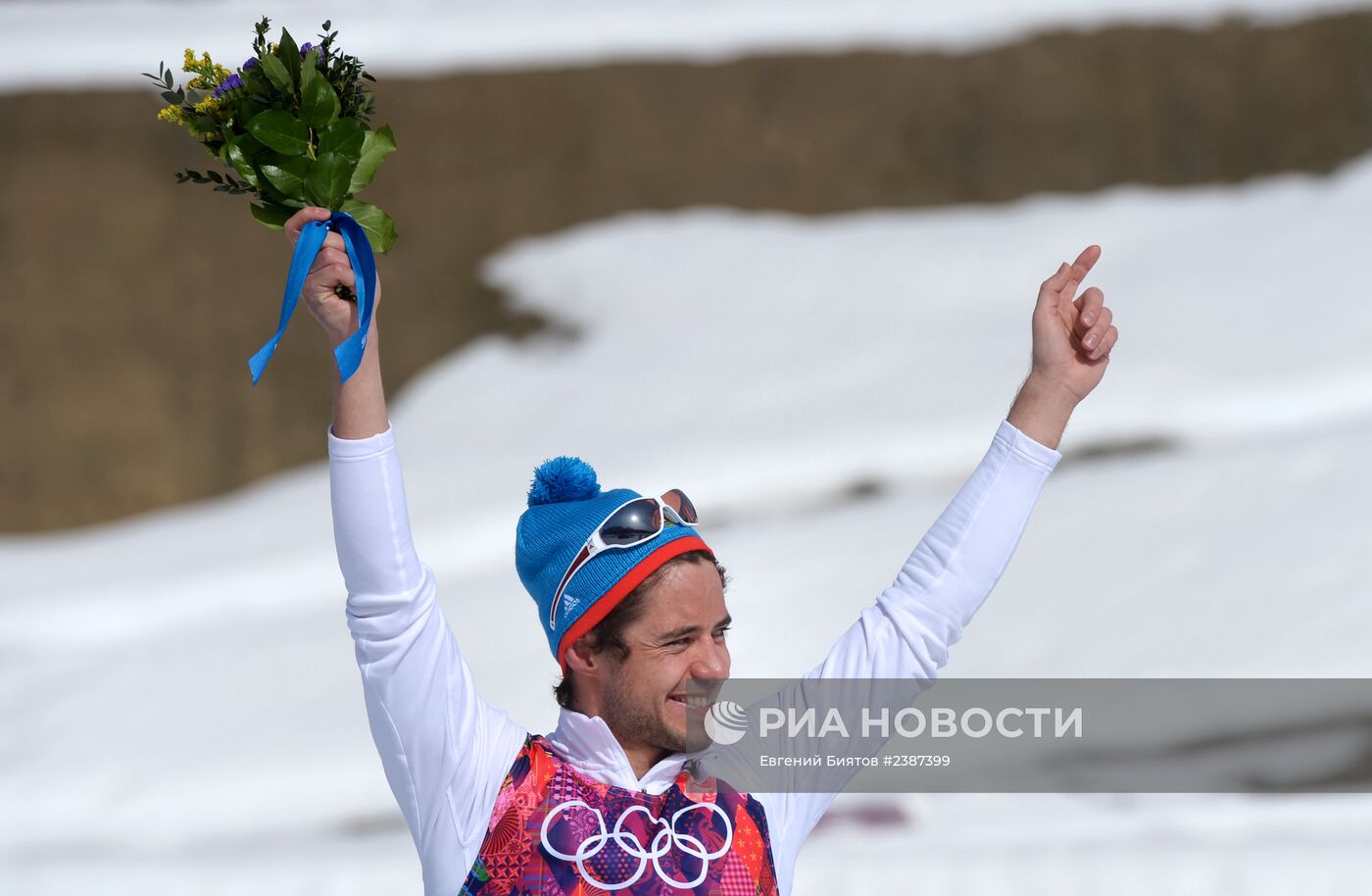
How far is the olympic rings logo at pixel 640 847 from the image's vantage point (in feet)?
3.75

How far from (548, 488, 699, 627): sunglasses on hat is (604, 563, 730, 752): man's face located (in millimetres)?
37

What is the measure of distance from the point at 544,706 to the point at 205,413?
7.84 feet

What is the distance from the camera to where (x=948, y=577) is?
1.25 metres

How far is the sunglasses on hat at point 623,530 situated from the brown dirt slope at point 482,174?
4377 mm

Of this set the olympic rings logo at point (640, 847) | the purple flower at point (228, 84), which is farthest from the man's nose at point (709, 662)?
the purple flower at point (228, 84)

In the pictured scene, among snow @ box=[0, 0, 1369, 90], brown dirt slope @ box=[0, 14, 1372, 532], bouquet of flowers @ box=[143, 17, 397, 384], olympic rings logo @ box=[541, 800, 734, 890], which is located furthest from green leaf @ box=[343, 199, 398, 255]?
snow @ box=[0, 0, 1369, 90]

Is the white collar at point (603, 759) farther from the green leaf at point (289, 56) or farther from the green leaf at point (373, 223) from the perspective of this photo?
the green leaf at point (289, 56)

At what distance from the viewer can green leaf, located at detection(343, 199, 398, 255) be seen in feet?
3.90

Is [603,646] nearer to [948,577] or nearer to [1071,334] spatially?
[948,577]

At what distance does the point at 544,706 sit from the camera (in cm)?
378

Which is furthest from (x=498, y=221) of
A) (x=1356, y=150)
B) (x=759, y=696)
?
(x=759, y=696)

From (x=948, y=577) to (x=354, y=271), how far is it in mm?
525

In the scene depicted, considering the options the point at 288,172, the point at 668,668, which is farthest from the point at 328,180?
the point at 668,668

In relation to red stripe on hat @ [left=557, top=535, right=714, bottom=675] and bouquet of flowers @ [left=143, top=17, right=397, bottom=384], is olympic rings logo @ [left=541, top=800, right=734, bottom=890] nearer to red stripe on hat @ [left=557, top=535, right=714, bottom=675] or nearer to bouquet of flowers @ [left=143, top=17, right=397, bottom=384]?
red stripe on hat @ [left=557, top=535, right=714, bottom=675]
